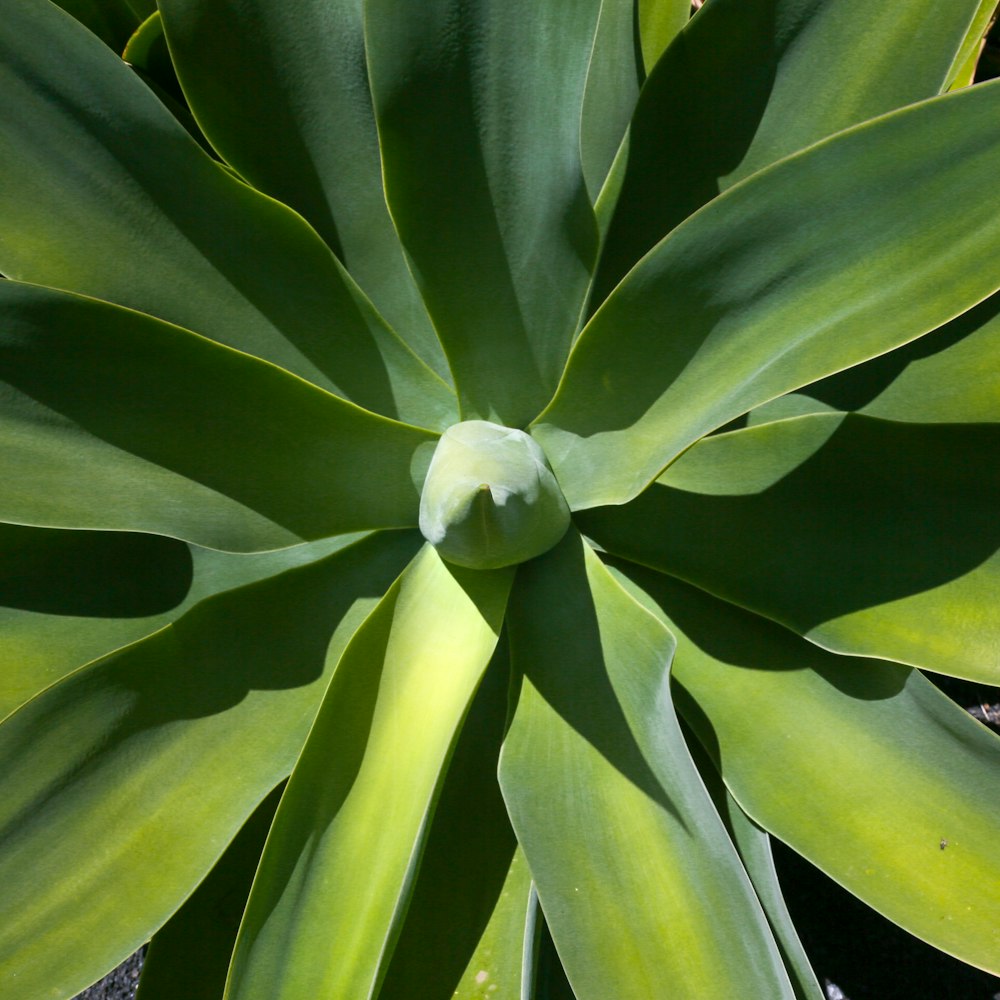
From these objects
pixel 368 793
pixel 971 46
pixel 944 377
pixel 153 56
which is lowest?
pixel 368 793

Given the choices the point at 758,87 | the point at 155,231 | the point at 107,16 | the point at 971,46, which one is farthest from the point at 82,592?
the point at 971,46

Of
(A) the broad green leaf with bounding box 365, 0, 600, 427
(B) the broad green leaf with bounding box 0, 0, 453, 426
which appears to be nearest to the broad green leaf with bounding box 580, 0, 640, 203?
(A) the broad green leaf with bounding box 365, 0, 600, 427

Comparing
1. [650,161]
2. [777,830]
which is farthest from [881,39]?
[777,830]

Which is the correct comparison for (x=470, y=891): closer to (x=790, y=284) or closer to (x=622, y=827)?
(x=622, y=827)

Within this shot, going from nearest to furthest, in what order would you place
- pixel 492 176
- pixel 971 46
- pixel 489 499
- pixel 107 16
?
1. pixel 489 499
2. pixel 492 176
3. pixel 971 46
4. pixel 107 16

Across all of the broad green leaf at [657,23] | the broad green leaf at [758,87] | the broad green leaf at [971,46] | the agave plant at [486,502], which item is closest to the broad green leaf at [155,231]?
the agave plant at [486,502]

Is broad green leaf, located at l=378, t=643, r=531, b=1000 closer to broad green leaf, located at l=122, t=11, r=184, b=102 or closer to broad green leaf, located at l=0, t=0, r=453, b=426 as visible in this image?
broad green leaf, located at l=0, t=0, r=453, b=426

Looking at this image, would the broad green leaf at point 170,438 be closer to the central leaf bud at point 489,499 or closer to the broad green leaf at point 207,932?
the central leaf bud at point 489,499
